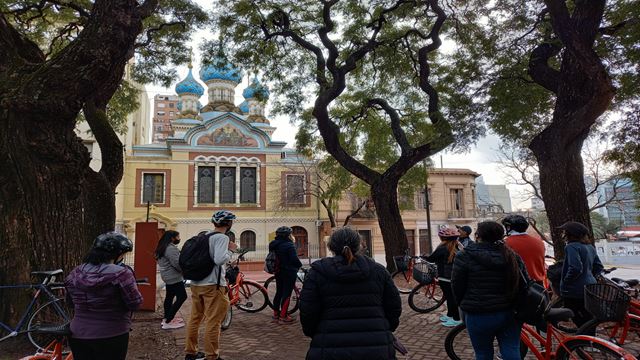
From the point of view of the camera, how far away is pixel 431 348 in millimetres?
5738

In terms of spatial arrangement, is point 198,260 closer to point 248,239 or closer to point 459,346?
point 459,346

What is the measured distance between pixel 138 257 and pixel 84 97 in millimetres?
3756

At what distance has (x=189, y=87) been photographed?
36031 millimetres

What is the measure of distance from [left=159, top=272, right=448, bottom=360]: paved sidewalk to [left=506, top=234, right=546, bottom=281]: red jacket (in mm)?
1539

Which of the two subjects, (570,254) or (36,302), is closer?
(570,254)

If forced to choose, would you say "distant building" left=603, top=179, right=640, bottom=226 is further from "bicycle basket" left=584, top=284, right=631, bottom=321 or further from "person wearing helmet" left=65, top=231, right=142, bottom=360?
"person wearing helmet" left=65, top=231, right=142, bottom=360

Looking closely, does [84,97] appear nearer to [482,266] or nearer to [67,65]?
[67,65]

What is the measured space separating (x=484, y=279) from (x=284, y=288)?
14.5ft

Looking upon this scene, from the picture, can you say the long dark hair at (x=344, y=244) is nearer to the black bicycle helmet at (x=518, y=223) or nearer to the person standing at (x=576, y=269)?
the black bicycle helmet at (x=518, y=223)

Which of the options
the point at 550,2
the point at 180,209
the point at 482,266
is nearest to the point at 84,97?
the point at 482,266

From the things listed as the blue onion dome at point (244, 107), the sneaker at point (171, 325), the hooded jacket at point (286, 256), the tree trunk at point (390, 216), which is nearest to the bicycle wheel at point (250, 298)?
the hooded jacket at point (286, 256)

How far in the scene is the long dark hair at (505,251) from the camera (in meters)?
3.48

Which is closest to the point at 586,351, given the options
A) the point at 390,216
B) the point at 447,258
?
the point at 447,258

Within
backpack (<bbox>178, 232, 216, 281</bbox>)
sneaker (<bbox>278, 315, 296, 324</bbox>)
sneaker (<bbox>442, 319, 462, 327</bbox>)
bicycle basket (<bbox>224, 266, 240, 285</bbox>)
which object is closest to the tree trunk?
sneaker (<bbox>442, 319, 462, 327</bbox>)
